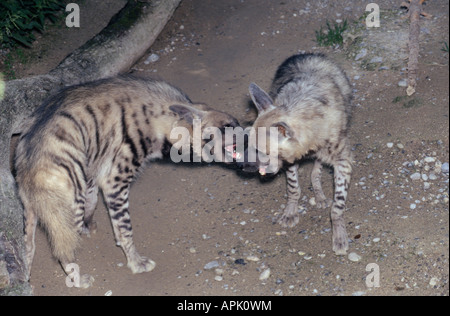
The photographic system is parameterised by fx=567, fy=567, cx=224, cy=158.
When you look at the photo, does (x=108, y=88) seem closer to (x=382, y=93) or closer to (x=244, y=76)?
(x=244, y=76)

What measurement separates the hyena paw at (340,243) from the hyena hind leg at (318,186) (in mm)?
530

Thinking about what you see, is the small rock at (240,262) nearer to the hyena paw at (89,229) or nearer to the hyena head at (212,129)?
the hyena head at (212,129)

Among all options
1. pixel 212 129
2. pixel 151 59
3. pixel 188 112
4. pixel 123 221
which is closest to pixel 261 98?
pixel 212 129

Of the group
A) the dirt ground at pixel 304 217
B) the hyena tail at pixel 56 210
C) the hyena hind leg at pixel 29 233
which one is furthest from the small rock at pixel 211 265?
the hyena hind leg at pixel 29 233

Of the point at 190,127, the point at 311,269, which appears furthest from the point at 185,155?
the point at 311,269

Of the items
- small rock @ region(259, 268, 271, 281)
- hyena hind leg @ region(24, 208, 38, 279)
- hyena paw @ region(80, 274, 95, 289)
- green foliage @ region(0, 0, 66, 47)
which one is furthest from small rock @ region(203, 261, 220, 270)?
green foliage @ region(0, 0, 66, 47)

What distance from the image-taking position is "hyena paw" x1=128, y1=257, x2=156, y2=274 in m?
4.36

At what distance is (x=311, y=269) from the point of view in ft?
13.4

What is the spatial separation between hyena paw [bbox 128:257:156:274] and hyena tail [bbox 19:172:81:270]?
55cm

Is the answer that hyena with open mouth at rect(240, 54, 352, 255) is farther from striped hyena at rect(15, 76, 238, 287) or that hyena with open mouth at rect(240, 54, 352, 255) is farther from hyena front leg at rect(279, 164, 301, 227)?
striped hyena at rect(15, 76, 238, 287)

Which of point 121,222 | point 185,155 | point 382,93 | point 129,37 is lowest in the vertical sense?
point 121,222

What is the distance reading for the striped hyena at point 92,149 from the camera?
391 centimetres

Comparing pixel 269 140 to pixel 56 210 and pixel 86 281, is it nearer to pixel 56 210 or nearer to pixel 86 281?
pixel 56 210

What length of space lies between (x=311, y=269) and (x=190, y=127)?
4.74ft
